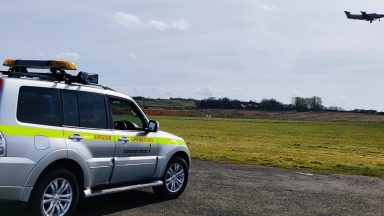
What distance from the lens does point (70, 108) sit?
698 centimetres

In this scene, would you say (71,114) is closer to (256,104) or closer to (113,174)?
(113,174)

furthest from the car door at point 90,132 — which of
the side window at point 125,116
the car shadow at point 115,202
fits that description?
the car shadow at point 115,202

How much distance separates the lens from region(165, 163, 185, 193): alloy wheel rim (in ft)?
30.0

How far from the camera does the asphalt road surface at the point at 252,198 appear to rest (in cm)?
819

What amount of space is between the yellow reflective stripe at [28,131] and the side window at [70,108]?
292 millimetres

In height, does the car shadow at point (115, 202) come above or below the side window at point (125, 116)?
below

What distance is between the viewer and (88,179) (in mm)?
7027

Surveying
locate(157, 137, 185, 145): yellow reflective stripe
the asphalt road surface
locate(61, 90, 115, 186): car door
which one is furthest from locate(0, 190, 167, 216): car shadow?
locate(157, 137, 185, 145): yellow reflective stripe

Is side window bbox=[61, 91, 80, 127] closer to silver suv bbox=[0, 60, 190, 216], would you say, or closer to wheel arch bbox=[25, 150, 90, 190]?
silver suv bbox=[0, 60, 190, 216]

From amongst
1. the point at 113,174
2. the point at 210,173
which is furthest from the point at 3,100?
the point at 210,173

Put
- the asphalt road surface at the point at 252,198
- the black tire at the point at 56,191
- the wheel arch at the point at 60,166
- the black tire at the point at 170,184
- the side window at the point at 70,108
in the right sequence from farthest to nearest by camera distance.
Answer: the black tire at the point at 170,184 < the asphalt road surface at the point at 252,198 < the side window at the point at 70,108 < the black tire at the point at 56,191 < the wheel arch at the point at 60,166

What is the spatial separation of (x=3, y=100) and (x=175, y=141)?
3.84m

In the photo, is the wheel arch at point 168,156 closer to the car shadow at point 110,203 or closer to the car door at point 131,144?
the car door at point 131,144

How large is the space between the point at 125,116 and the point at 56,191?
87.9 inches
